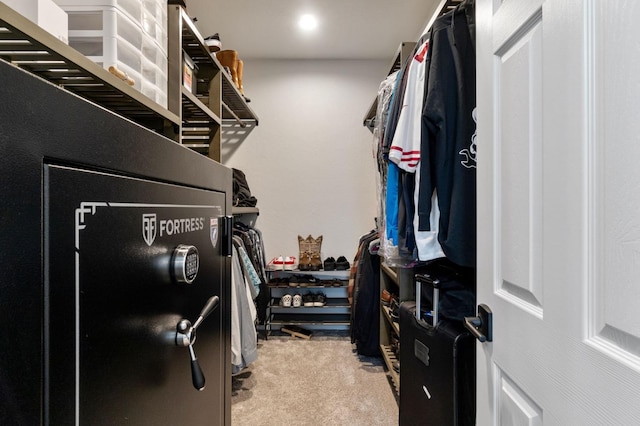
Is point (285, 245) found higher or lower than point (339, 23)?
lower

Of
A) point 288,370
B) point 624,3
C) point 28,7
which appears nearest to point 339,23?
point 28,7

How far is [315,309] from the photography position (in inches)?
125

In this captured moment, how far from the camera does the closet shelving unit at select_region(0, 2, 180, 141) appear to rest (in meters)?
0.66

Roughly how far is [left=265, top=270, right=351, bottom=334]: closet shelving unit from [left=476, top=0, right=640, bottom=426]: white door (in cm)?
231

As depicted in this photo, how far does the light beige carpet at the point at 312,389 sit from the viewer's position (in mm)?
1832

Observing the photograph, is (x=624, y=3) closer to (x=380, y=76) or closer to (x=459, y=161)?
(x=459, y=161)

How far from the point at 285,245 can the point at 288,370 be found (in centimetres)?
123

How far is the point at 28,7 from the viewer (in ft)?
2.36

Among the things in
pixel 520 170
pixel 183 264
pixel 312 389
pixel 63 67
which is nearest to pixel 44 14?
pixel 63 67

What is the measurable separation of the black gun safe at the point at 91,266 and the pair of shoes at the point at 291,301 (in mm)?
2316

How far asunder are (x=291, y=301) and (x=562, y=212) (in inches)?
105

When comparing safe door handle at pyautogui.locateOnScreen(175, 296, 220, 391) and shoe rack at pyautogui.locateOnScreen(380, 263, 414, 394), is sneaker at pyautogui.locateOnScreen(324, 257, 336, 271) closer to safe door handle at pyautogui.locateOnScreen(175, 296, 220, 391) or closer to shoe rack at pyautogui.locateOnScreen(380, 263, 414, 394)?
shoe rack at pyautogui.locateOnScreen(380, 263, 414, 394)

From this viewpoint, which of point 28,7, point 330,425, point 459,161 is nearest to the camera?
A: point 28,7

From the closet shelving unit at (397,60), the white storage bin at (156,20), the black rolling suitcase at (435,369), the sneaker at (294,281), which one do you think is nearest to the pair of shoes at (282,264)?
the sneaker at (294,281)
